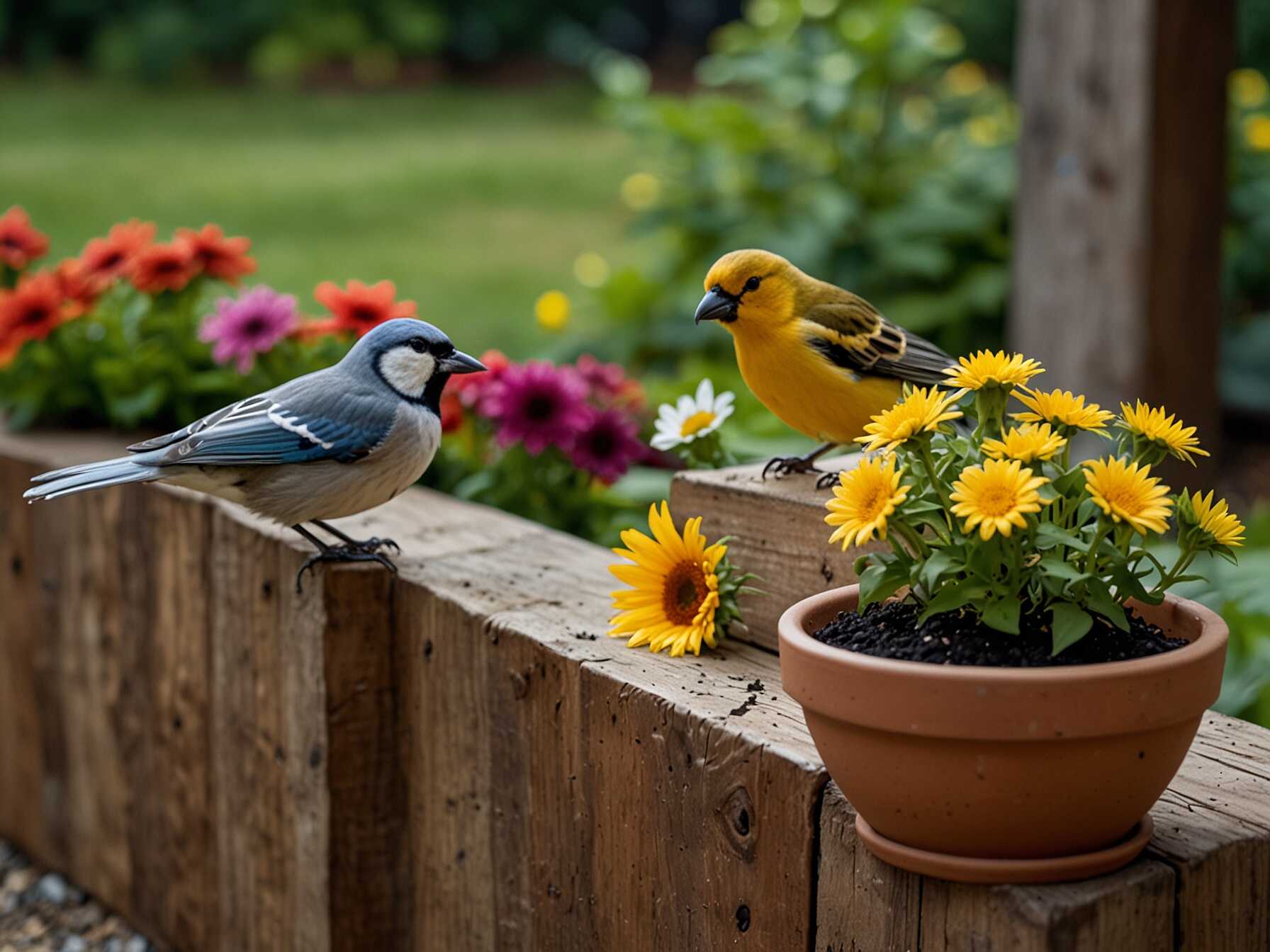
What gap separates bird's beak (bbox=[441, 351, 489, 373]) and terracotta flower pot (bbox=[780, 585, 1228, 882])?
963 millimetres

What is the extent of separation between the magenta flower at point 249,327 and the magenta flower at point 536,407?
0.51 metres

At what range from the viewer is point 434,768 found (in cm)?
247

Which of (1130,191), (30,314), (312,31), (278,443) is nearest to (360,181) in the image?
(312,31)

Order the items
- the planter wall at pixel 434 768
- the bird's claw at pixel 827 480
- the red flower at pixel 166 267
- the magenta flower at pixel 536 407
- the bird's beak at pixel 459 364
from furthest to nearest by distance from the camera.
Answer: the red flower at pixel 166 267 → the magenta flower at pixel 536 407 → the bird's beak at pixel 459 364 → the bird's claw at pixel 827 480 → the planter wall at pixel 434 768

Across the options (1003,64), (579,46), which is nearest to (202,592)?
(1003,64)

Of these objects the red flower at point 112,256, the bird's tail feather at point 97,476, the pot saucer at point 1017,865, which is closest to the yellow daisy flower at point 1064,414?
the pot saucer at point 1017,865

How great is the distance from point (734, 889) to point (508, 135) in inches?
451

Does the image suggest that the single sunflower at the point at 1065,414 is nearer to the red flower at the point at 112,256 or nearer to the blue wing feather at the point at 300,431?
the blue wing feather at the point at 300,431

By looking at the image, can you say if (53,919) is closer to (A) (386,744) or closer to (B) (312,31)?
(A) (386,744)

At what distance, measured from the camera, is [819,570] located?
2123 millimetres

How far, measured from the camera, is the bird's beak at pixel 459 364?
7.66 ft

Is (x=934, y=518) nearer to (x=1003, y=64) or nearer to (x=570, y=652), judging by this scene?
(x=570, y=652)

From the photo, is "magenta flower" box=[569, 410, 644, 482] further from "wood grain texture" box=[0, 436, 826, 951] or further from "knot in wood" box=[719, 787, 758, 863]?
"knot in wood" box=[719, 787, 758, 863]

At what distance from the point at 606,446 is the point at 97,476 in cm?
104
